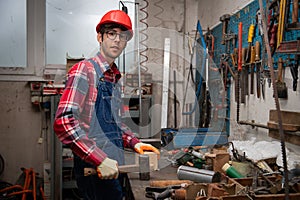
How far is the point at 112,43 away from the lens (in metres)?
1.21

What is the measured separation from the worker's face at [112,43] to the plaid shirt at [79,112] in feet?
0.16

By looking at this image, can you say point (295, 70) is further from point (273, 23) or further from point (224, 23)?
point (224, 23)

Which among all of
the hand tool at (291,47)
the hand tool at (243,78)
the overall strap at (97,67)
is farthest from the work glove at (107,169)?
the hand tool at (243,78)

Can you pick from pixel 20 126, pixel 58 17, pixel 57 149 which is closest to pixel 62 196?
pixel 57 149

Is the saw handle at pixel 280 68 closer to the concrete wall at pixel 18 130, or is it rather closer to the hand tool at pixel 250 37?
the hand tool at pixel 250 37

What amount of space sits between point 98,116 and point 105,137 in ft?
0.30

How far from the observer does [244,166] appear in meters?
1.26

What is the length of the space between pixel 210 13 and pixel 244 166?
1.74m

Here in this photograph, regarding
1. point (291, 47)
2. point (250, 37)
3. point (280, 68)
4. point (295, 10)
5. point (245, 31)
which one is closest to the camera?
point (291, 47)

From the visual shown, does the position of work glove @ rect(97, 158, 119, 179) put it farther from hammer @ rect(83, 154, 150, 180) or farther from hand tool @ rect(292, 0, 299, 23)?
hand tool @ rect(292, 0, 299, 23)

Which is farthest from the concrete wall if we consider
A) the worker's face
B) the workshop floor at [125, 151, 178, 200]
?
the worker's face

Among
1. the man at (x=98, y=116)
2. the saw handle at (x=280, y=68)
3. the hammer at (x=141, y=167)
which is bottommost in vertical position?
the hammer at (x=141, y=167)

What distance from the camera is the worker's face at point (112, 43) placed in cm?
121

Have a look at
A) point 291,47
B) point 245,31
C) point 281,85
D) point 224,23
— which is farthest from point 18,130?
point 291,47
